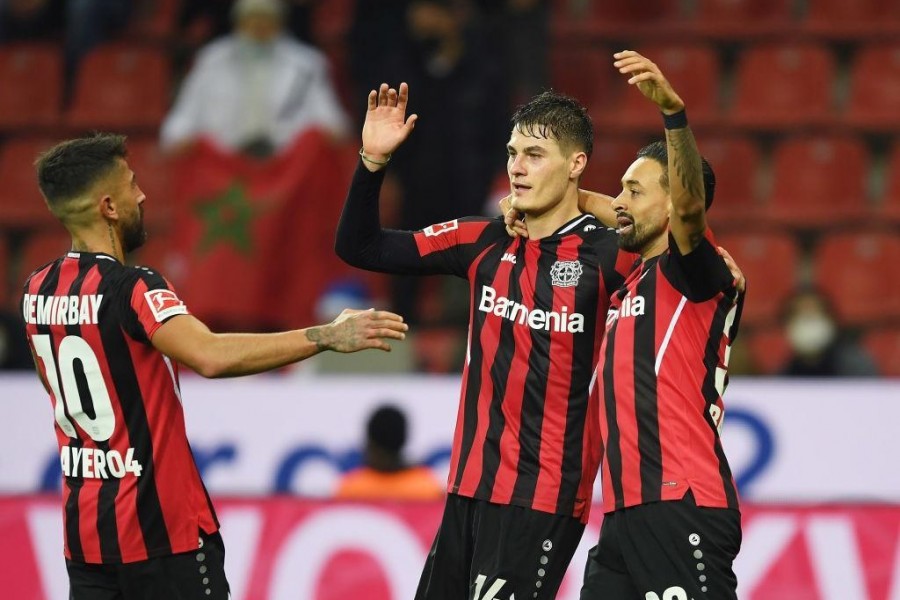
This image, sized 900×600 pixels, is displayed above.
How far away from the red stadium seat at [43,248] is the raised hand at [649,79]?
23.1ft

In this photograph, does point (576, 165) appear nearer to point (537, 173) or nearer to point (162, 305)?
point (537, 173)

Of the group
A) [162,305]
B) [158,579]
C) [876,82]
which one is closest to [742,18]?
[876,82]

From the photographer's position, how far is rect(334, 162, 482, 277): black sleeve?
5.15m

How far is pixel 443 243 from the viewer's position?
522cm

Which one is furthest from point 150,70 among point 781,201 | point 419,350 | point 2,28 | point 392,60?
point 781,201

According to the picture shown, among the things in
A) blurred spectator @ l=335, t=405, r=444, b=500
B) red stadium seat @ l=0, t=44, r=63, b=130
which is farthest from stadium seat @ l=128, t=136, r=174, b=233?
blurred spectator @ l=335, t=405, r=444, b=500

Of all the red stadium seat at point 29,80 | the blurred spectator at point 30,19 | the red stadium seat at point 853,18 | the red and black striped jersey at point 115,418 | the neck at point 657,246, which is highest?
the blurred spectator at point 30,19

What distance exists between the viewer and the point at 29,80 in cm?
1184

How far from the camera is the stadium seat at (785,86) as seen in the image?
10992 mm

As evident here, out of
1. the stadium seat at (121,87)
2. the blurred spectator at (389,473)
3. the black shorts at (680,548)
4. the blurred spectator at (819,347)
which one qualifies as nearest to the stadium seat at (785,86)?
the blurred spectator at (819,347)

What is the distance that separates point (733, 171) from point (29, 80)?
18.3 feet

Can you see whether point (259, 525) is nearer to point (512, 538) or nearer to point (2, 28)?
point (512, 538)

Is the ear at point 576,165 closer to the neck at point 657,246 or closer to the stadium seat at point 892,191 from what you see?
the neck at point 657,246

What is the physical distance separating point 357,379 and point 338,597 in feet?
6.74
